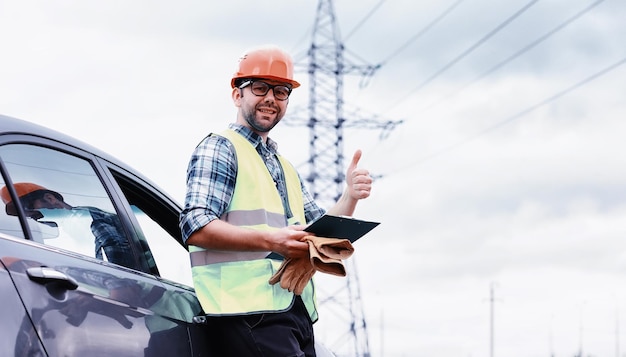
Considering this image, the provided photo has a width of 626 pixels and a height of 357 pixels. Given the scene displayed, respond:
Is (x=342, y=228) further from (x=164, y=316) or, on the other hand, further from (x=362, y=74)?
(x=362, y=74)

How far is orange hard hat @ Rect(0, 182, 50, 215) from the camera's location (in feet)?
9.95

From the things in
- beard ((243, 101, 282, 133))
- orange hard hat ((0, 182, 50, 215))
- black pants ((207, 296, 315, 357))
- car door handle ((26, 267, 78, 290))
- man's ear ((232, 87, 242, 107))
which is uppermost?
man's ear ((232, 87, 242, 107))

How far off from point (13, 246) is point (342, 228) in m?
1.08

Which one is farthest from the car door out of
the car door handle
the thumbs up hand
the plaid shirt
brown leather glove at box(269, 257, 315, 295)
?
the thumbs up hand

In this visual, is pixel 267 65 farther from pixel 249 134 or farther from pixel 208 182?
pixel 208 182

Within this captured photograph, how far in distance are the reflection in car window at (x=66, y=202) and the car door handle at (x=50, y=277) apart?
195 mm

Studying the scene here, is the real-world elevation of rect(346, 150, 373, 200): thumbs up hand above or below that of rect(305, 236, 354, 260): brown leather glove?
above

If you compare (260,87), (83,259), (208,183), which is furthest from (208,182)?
(83,259)

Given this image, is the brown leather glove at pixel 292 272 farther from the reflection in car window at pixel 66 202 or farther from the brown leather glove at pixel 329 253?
the reflection in car window at pixel 66 202

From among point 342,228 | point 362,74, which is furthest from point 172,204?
point 362,74

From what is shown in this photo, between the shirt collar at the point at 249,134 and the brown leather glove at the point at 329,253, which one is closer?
the brown leather glove at the point at 329,253

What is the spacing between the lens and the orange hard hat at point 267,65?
385cm

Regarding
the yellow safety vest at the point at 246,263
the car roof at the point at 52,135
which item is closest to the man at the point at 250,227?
the yellow safety vest at the point at 246,263

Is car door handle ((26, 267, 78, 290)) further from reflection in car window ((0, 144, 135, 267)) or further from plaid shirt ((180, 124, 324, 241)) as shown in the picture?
plaid shirt ((180, 124, 324, 241))
